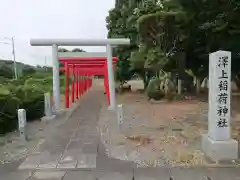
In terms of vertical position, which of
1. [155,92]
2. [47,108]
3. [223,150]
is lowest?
[223,150]

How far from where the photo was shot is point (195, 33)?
15.4 m

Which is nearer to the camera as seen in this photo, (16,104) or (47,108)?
(16,104)

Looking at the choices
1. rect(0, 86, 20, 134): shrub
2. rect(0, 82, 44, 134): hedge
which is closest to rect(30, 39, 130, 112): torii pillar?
rect(0, 82, 44, 134): hedge

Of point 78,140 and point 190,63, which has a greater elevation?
point 190,63

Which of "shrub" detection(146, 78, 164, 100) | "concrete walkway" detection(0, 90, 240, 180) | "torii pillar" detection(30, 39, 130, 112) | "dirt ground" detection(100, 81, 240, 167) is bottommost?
"concrete walkway" detection(0, 90, 240, 180)

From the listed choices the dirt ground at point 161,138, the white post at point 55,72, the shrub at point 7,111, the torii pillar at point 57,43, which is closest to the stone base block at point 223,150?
the dirt ground at point 161,138

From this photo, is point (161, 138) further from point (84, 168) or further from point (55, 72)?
point (55, 72)

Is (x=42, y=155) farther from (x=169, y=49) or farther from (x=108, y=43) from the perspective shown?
(x=169, y=49)

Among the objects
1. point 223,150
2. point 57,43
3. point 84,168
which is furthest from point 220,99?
point 57,43

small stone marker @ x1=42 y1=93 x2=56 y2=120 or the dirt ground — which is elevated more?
small stone marker @ x1=42 y1=93 x2=56 y2=120

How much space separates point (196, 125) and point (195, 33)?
6.68 metres

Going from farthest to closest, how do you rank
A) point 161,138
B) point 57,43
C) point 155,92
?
1. point 155,92
2. point 57,43
3. point 161,138

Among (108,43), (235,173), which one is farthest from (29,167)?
(108,43)

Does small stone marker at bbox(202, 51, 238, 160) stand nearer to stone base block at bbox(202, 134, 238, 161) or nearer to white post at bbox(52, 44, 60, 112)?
stone base block at bbox(202, 134, 238, 161)
